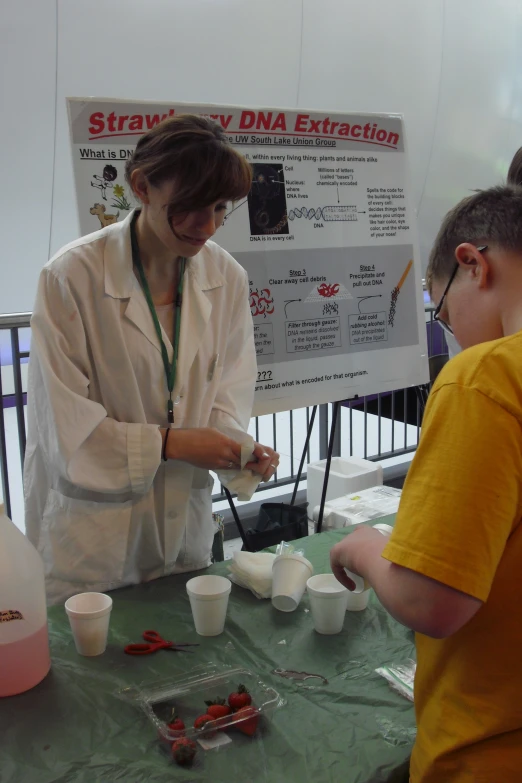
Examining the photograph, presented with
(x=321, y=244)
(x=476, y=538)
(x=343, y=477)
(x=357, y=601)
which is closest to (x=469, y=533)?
(x=476, y=538)

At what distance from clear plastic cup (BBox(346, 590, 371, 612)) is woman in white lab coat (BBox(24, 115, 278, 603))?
366 mm

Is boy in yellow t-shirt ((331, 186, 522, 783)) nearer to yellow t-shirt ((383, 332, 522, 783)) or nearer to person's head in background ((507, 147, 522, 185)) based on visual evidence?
yellow t-shirt ((383, 332, 522, 783))

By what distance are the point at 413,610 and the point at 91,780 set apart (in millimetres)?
575

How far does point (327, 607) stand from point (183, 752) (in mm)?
454

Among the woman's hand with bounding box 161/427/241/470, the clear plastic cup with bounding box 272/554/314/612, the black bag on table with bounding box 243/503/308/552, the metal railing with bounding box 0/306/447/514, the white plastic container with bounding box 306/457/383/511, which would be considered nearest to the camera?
the clear plastic cup with bounding box 272/554/314/612

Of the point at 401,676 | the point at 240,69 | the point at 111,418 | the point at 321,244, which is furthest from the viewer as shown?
the point at 240,69

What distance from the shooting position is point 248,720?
3.71 feet

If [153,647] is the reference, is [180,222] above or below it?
above

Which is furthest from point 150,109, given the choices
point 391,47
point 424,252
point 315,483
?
point 424,252

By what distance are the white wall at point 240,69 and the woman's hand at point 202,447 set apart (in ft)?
12.8

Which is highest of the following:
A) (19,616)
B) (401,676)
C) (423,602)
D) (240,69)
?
(240,69)

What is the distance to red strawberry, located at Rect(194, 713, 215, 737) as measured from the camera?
3.63 ft

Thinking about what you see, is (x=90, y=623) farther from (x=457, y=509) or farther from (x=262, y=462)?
(x=457, y=509)

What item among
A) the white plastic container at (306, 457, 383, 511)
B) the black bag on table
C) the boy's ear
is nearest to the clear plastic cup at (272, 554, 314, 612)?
the boy's ear
